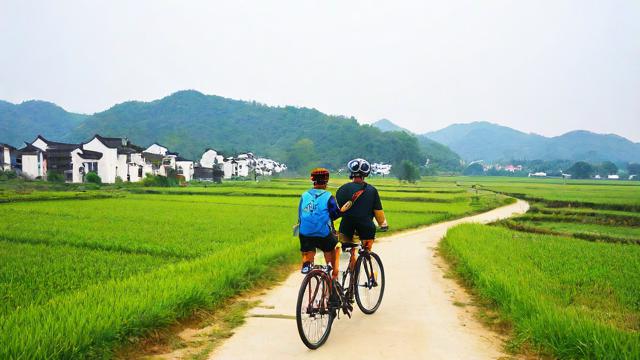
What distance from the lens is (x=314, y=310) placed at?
18.1 feet

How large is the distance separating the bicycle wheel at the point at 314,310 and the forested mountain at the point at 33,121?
170m

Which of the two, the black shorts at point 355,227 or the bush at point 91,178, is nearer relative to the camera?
the black shorts at point 355,227

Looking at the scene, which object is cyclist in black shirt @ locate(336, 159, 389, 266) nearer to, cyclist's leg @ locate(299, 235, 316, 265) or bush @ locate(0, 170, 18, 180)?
cyclist's leg @ locate(299, 235, 316, 265)

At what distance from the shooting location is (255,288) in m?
8.98

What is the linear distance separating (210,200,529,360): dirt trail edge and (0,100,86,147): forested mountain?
553ft

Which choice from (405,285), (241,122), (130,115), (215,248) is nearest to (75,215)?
(215,248)

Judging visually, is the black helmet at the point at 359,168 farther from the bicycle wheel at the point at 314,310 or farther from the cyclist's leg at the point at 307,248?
the bicycle wheel at the point at 314,310

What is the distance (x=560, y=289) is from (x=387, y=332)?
13.2 feet

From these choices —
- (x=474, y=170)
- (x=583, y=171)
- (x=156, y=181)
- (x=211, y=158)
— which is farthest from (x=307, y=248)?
(x=474, y=170)

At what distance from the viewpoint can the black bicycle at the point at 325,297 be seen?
5371 mm

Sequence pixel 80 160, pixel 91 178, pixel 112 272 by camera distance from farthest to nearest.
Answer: pixel 80 160 < pixel 91 178 < pixel 112 272

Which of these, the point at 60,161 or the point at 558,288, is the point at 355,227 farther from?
the point at 60,161

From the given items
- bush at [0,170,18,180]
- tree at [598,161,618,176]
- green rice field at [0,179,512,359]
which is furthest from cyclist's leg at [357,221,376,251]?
tree at [598,161,618,176]

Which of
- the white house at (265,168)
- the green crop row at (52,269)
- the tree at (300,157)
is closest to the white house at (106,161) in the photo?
the white house at (265,168)
